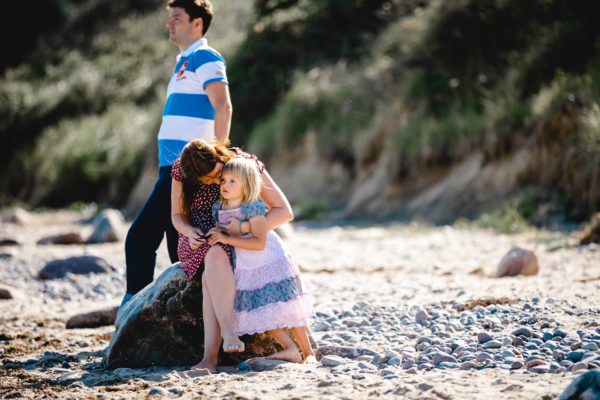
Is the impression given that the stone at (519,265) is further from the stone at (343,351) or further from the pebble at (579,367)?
the pebble at (579,367)

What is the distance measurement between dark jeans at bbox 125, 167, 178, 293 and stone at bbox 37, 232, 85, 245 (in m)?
7.73

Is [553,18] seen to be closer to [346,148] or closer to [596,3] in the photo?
[596,3]

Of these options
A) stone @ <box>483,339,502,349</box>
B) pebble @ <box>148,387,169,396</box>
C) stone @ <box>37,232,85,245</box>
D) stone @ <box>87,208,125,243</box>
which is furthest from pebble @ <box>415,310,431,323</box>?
stone @ <box>37,232,85,245</box>

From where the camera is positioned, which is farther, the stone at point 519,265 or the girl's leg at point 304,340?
the stone at point 519,265

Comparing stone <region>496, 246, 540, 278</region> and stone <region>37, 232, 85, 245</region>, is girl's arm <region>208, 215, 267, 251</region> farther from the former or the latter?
stone <region>37, 232, 85, 245</region>

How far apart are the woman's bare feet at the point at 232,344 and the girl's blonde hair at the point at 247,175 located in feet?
2.31

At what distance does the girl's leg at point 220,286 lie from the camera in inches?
171

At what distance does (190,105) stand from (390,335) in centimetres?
181

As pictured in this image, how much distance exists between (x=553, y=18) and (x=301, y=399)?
11.6 meters

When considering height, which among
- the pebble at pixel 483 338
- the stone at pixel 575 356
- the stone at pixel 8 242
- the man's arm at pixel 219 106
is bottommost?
the stone at pixel 575 356

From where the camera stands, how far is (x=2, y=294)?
7305mm

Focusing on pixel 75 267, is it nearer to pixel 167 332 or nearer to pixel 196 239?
pixel 167 332

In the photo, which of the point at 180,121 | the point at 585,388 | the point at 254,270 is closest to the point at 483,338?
the point at 254,270

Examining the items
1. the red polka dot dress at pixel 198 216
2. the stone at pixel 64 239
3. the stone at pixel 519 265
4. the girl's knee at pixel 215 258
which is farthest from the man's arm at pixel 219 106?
the stone at pixel 64 239
